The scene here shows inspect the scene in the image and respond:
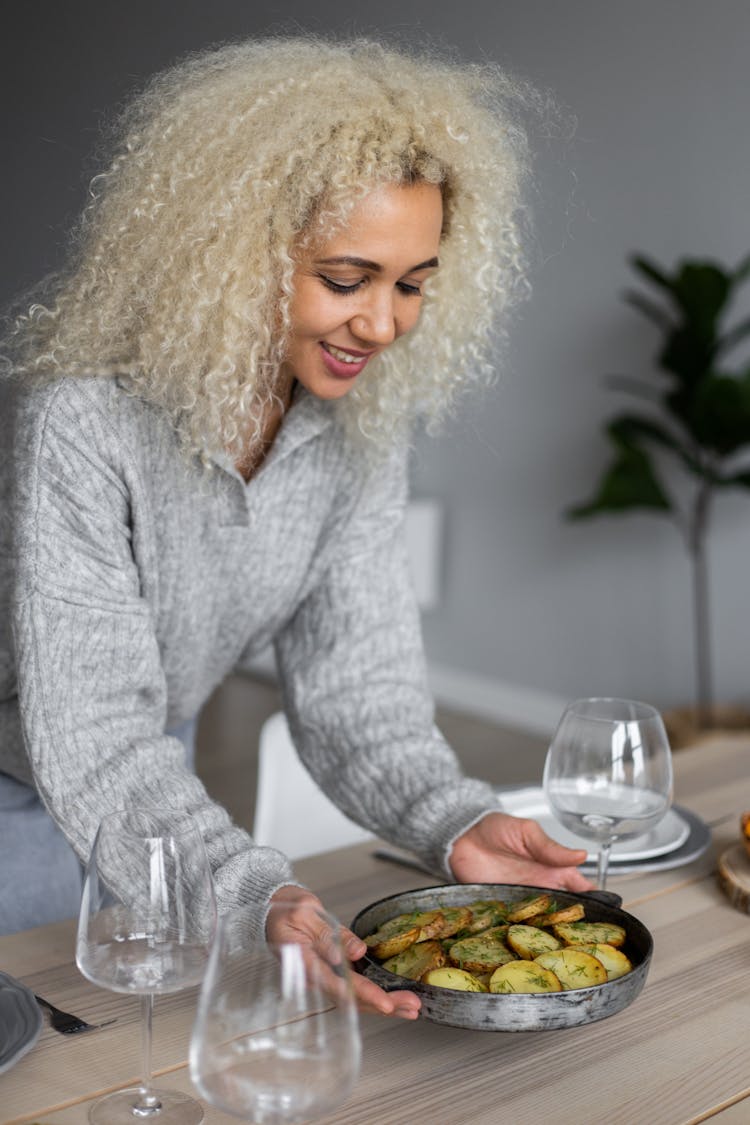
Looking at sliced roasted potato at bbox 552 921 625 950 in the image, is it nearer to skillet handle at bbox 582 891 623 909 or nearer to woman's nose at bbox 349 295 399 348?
skillet handle at bbox 582 891 623 909

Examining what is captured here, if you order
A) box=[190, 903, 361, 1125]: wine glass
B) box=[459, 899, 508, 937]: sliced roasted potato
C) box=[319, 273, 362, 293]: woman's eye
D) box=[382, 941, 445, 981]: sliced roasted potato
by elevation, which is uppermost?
box=[319, 273, 362, 293]: woman's eye

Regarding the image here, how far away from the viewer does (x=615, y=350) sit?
4.04 m

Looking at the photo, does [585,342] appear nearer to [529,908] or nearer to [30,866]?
[30,866]

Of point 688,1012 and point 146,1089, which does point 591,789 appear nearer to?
point 688,1012

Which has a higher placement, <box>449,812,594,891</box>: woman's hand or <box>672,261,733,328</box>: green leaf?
<box>672,261,733,328</box>: green leaf

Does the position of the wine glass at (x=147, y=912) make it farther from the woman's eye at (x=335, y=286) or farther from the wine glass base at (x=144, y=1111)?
the woman's eye at (x=335, y=286)

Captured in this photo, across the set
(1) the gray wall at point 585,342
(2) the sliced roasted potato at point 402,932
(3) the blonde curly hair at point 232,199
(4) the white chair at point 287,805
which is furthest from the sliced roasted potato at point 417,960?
(1) the gray wall at point 585,342

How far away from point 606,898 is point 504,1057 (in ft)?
0.61

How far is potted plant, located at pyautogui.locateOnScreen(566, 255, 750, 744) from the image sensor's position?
3414 millimetres

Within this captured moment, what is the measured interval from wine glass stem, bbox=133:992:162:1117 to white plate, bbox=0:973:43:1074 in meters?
0.10

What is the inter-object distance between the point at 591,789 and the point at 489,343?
0.70 m

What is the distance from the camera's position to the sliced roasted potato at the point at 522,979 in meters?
0.96

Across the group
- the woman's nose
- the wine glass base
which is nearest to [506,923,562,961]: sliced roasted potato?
the wine glass base

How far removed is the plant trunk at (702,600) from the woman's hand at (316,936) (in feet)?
9.56
